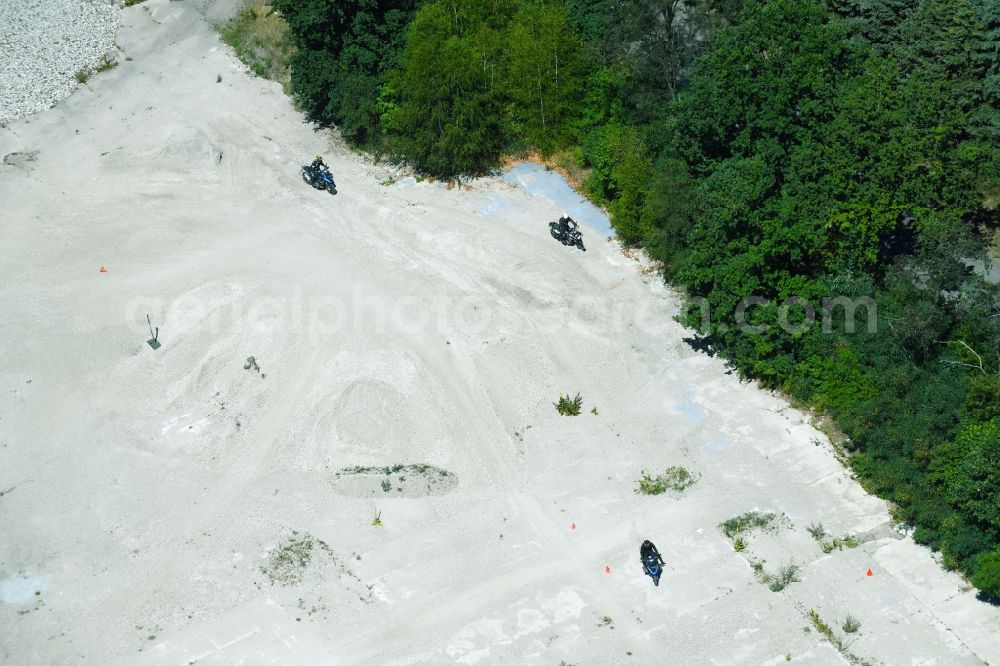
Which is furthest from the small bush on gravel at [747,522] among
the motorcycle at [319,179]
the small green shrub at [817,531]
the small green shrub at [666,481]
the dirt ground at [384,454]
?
the motorcycle at [319,179]

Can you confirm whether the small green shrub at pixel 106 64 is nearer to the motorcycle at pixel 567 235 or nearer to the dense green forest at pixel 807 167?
the dense green forest at pixel 807 167

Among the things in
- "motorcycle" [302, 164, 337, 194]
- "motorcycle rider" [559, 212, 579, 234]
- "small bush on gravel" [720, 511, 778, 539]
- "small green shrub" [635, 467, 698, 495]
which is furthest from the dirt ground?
"motorcycle" [302, 164, 337, 194]

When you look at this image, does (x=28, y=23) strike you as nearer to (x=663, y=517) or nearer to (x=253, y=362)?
(x=253, y=362)

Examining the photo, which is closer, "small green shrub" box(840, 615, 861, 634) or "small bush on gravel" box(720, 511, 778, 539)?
"small green shrub" box(840, 615, 861, 634)

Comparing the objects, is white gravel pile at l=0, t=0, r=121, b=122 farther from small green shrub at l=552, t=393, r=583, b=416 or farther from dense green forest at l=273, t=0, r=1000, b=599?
small green shrub at l=552, t=393, r=583, b=416

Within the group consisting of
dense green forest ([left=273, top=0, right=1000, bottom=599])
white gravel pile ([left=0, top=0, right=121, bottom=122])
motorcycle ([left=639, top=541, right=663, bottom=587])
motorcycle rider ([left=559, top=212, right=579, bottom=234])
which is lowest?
white gravel pile ([left=0, top=0, right=121, bottom=122])

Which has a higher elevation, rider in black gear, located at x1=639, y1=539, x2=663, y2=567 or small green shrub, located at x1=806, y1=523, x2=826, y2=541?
small green shrub, located at x1=806, y1=523, x2=826, y2=541

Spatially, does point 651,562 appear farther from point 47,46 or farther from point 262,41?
point 47,46

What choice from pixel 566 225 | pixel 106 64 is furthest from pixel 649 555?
pixel 106 64
